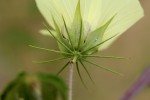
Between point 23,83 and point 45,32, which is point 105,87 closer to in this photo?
point 23,83

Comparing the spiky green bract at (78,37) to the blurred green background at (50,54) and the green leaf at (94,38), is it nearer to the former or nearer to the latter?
the green leaf at (94,38)

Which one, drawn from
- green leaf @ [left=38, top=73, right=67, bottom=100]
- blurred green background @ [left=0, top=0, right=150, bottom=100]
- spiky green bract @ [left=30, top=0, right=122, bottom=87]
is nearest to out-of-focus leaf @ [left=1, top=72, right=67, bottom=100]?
green leaf @ [left=38, top=73, right=67, bottom=100]

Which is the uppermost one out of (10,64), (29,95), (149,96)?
(10,64)

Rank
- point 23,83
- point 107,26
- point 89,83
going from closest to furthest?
point 107,26 < point 23,83 < point 89,83

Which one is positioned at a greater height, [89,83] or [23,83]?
[89,83]

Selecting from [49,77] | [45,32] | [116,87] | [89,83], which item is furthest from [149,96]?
A: [45,32]

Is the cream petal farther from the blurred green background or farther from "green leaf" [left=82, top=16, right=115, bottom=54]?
the blurred green background

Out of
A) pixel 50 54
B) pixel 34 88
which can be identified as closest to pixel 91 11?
pixel 34 88
